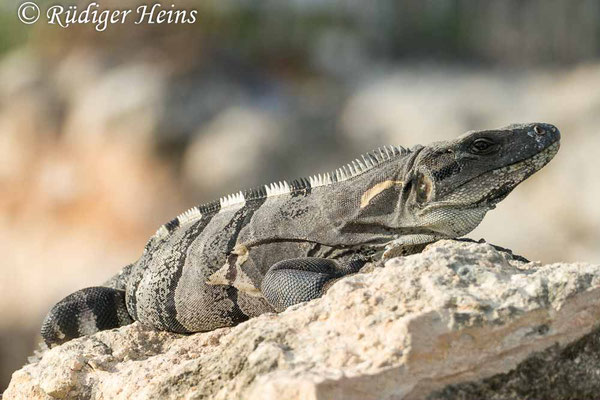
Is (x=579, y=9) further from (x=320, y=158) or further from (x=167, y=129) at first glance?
(x=167, y=129)

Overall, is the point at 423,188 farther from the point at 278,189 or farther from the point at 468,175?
the point at 278,189

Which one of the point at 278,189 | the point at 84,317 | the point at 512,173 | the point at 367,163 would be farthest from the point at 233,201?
the point at 512,173

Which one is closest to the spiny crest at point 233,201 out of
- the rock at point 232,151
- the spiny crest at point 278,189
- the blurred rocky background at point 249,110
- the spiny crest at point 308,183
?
the spiny crest at point 308,183

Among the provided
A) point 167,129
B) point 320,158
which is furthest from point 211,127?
point 320,158

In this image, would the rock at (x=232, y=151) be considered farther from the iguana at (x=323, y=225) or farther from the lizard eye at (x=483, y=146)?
the lizard eye at (x=483, y=146)

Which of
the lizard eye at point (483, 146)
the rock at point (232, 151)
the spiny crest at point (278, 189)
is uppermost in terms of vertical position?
the lizard eye at point (483, 146)

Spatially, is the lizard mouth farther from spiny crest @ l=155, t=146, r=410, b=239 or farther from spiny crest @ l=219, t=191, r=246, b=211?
spiny crest @ l=219, t=191, r=246, b=211

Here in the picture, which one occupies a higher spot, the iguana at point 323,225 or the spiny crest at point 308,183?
the spiny crest at point 308,183
